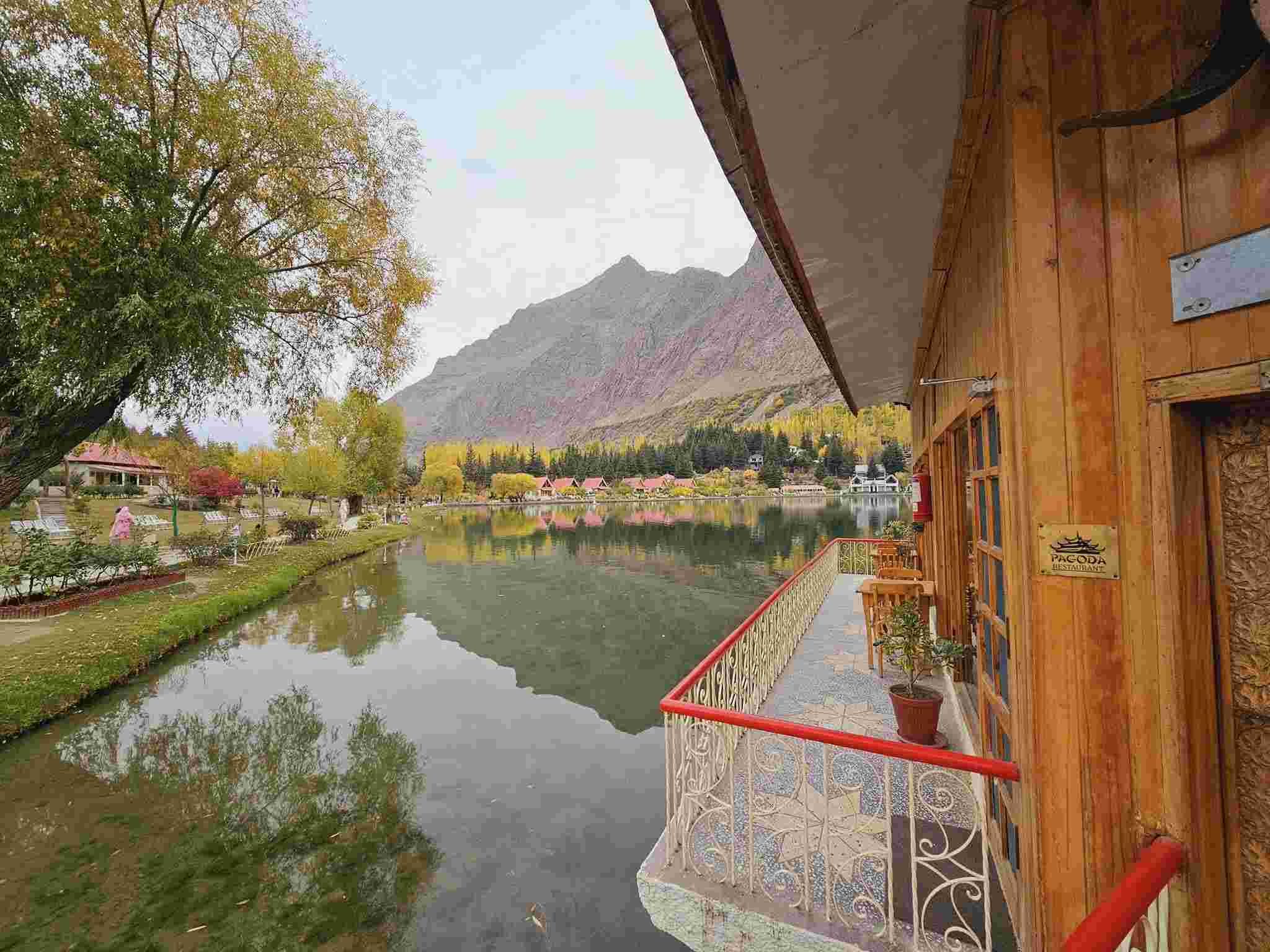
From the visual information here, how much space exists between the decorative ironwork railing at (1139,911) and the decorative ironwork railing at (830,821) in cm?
48

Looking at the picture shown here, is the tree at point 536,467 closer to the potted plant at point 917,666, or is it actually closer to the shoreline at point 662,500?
the shoreline at point 662,500

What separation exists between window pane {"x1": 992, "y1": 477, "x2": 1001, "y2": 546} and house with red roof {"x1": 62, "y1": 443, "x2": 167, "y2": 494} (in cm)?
5087

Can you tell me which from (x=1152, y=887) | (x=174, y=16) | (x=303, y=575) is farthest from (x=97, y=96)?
(x=303, y=575)

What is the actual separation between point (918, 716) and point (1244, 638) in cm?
298

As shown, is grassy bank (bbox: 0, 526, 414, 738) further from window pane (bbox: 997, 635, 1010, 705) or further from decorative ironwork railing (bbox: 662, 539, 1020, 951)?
window pane (bbox: 997, 635, 1010, 705)

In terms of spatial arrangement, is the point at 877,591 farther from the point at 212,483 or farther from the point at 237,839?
the point at 212,483

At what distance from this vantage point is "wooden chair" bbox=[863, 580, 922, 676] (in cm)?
580

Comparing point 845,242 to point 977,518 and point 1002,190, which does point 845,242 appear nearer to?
point 1002,190

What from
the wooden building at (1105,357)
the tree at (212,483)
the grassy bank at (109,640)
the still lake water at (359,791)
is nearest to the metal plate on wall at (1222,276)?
the wooden building at (1105,357)

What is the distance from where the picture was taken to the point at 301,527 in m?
22.9

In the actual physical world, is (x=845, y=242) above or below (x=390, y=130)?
below

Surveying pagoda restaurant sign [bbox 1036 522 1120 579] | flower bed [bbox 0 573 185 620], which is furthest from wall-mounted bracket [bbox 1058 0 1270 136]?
flower bed [bbox 0 573 185 620]

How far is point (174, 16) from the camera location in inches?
287

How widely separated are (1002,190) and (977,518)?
1.97 meters
